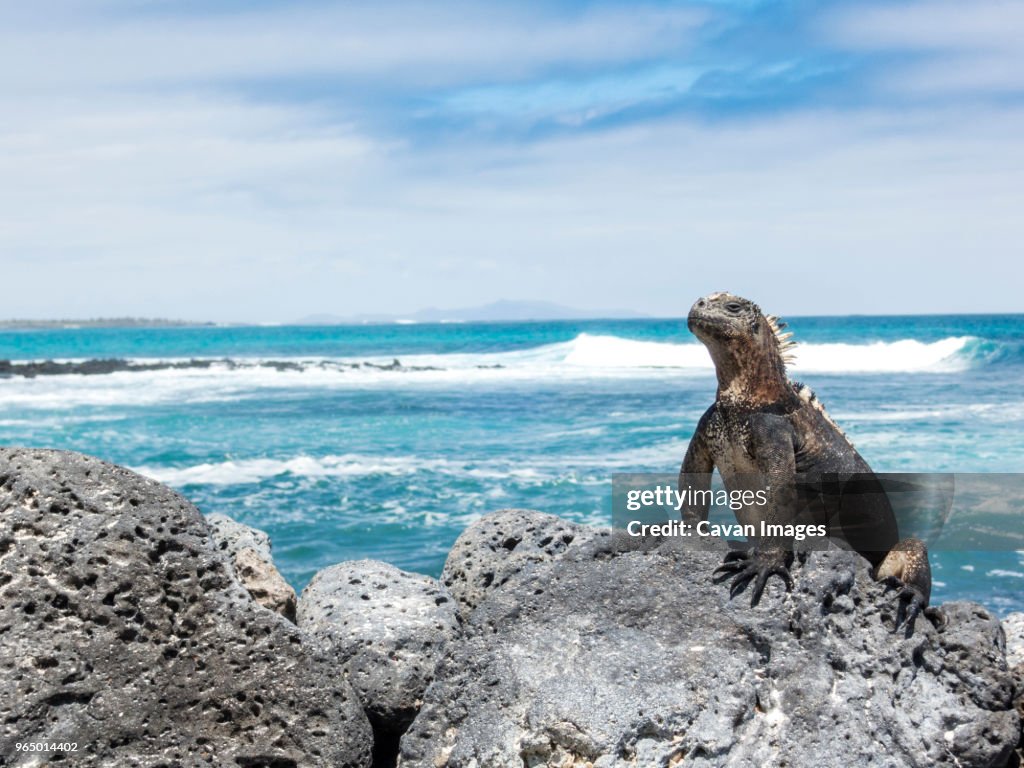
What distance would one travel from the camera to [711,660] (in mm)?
3385

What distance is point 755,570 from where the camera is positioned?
3.51 metres

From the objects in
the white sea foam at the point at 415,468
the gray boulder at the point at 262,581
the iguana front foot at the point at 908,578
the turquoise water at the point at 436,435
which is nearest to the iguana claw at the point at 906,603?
the iguana front foot at the point at 908,578

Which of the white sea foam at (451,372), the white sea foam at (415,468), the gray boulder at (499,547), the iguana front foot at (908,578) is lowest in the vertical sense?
the white sea foam at (415,468)

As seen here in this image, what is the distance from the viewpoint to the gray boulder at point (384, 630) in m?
4.22

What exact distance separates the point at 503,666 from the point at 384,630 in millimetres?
1045

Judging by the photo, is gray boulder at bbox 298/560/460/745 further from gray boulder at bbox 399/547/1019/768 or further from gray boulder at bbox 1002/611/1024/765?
gray boulder at bbox 1002/611/1024/765

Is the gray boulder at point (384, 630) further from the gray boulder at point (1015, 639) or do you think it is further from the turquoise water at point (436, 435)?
the turquoise water at point (436, 435)

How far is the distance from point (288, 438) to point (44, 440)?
4348 millimetres

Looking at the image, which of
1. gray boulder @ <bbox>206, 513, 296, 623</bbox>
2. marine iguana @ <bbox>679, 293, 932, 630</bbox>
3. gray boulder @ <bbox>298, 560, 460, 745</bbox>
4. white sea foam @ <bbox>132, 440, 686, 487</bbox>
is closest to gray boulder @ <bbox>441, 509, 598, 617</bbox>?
gray boulder @ <bbox>298, 560, 460, 745</bbox>

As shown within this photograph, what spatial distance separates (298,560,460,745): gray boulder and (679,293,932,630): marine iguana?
123 cm

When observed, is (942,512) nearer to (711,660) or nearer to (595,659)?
(711,660)

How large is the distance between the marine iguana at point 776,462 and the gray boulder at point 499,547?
3.74ft

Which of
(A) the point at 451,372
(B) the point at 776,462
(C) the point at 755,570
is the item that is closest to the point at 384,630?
(C) the point at 755,570

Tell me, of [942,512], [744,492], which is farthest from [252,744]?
[942,512]
